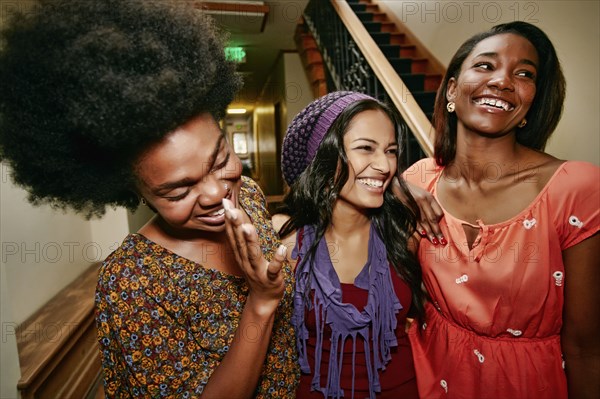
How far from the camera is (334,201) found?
1.51m

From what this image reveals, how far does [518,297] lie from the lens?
1182 mm

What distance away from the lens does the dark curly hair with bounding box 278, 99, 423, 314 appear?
1.38m

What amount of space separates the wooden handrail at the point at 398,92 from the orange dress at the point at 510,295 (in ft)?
2.35

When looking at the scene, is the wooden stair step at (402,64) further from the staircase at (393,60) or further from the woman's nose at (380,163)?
the woman's nose at (380,163)

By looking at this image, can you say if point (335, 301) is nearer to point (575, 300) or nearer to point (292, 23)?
point (575, 300)

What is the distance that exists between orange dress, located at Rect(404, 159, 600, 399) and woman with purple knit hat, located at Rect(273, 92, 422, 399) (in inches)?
5.7

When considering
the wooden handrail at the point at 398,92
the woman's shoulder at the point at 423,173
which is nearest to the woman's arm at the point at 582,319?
the woman's shoulder at the point at 423,173

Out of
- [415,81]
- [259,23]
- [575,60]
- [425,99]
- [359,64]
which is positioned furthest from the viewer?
[259,23]

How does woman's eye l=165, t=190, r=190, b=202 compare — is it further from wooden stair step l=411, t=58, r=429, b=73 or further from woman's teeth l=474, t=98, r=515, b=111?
wooden stair step l=411, t=58, r=429, b=73

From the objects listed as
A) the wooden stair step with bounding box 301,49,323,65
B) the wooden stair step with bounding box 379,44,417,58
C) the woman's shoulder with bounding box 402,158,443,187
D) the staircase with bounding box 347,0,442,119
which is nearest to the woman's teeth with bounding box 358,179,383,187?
the woman's shoulder with bounding box 402,158,443,187

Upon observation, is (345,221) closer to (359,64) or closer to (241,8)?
(359,64)

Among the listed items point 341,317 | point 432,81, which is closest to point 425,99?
point 432,81

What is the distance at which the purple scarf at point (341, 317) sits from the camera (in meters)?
1.30

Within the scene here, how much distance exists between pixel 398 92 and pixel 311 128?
114 cm
